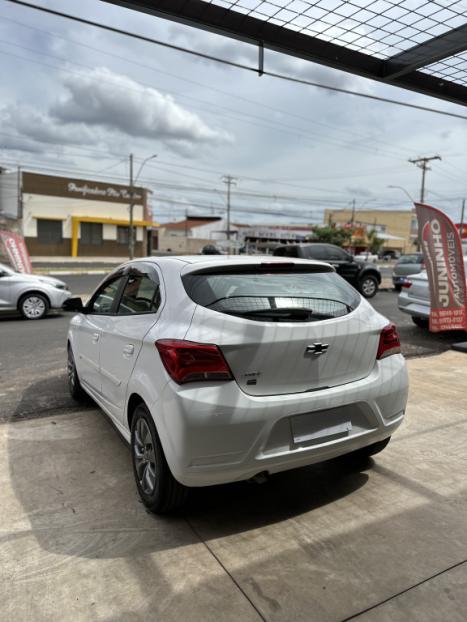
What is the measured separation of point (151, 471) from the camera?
289 cm

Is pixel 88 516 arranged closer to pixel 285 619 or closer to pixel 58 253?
pixel 285 619

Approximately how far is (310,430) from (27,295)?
969cm

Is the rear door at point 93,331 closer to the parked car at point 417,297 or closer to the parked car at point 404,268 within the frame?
the parked car at point 417,297

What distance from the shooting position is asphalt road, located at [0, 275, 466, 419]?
16.3 feet

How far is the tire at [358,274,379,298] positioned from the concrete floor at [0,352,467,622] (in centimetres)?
1275

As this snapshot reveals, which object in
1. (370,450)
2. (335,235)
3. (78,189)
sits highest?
(78,189)

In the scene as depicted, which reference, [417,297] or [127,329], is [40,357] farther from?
[417,297]

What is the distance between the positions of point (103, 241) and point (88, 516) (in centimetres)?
4251

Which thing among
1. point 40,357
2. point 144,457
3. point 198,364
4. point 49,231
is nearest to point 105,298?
point 144,457

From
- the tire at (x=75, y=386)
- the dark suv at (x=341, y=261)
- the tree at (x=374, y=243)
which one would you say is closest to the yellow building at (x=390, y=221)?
the tree at (x=374, y=243)

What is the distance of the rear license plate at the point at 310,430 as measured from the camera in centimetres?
264

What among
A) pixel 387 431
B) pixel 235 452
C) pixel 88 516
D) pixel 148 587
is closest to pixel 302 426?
pixel 235 452

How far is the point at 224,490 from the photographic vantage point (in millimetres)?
3188

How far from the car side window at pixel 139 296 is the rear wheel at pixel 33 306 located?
8024mm
